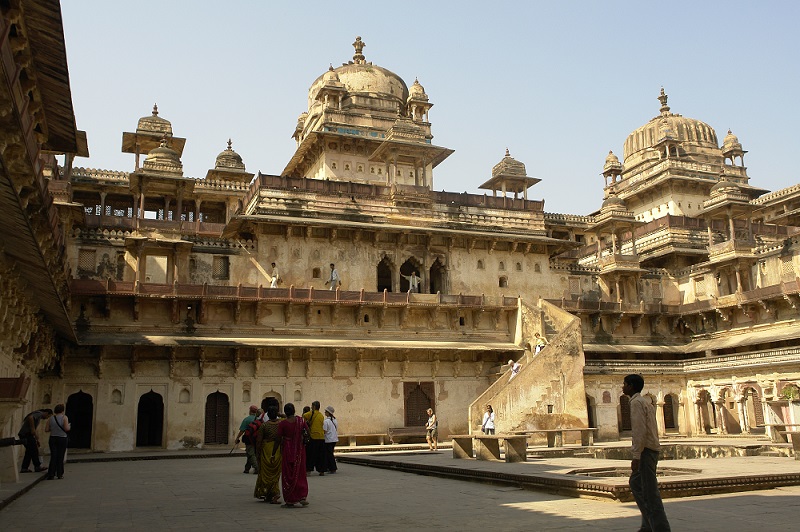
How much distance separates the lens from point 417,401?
1212 inches

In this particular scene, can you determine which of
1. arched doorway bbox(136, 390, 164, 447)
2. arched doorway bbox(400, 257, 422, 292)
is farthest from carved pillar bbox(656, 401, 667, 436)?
arched doorway bbox(136, 390, 164, 447)

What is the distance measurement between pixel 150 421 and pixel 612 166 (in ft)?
132

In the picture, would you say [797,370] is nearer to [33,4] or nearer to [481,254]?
[481,254]

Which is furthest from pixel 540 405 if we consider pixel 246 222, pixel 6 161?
pixel 6 161

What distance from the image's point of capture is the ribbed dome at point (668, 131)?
54956mm

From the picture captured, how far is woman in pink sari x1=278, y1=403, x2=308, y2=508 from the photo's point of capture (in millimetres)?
10094

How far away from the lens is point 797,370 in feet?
92.2

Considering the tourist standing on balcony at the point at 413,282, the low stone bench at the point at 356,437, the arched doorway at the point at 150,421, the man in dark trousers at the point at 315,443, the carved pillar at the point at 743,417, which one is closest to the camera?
the man in dark trousers at the point at 315,443

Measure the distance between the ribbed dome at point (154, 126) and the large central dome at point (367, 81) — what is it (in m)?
9.40

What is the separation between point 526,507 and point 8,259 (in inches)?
440

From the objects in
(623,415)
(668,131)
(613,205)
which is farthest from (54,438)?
(668,131)

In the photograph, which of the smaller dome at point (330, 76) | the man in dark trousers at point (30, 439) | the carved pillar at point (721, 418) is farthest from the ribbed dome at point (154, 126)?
the carved pillar at point (721, 418)

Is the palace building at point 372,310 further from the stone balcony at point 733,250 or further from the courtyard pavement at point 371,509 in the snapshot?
the courtyard pavement at point 371,509

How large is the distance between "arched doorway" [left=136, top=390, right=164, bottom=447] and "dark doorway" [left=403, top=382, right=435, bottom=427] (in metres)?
9.68
